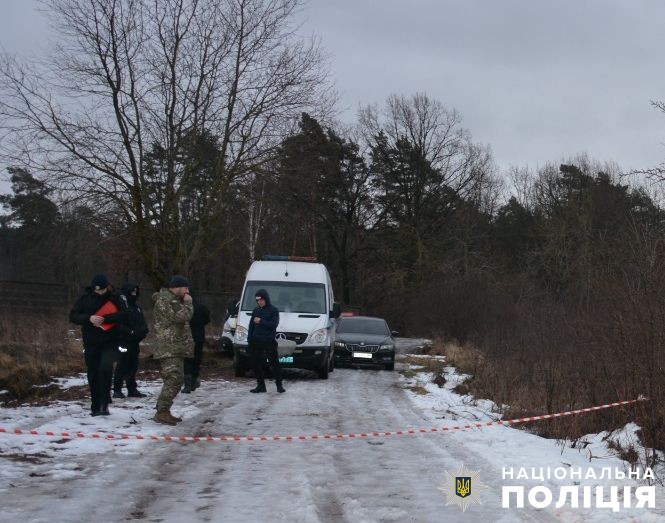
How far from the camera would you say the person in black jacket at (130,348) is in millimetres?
12359

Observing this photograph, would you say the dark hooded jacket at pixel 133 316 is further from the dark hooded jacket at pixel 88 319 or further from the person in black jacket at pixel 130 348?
the dark hooded jacket at pixel 88 319

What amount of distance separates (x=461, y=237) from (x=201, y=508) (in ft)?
150

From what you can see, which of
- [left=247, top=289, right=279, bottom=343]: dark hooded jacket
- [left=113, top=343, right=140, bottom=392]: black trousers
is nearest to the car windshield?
[left=247, top=289, right=279, bottom=343]: dark hooded jacket

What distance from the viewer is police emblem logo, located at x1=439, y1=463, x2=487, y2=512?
6.32 m

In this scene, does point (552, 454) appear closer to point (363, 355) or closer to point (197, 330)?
point (197, 330)

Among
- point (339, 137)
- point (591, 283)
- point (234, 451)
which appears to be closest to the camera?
point (234, 451)

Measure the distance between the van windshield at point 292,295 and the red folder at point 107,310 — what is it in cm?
775

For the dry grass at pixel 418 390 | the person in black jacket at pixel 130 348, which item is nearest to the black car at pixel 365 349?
the dry grass at pixel 418 390

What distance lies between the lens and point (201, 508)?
591 cm

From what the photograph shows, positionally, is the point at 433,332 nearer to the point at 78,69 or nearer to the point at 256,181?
the point at 256,181

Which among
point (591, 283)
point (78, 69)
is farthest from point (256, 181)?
point (591, 283)

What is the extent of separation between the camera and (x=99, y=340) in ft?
32.7

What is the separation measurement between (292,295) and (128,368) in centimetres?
611

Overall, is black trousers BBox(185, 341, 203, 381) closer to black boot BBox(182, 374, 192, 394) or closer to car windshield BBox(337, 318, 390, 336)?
black boot BBox(182, 374, 192, 394)
